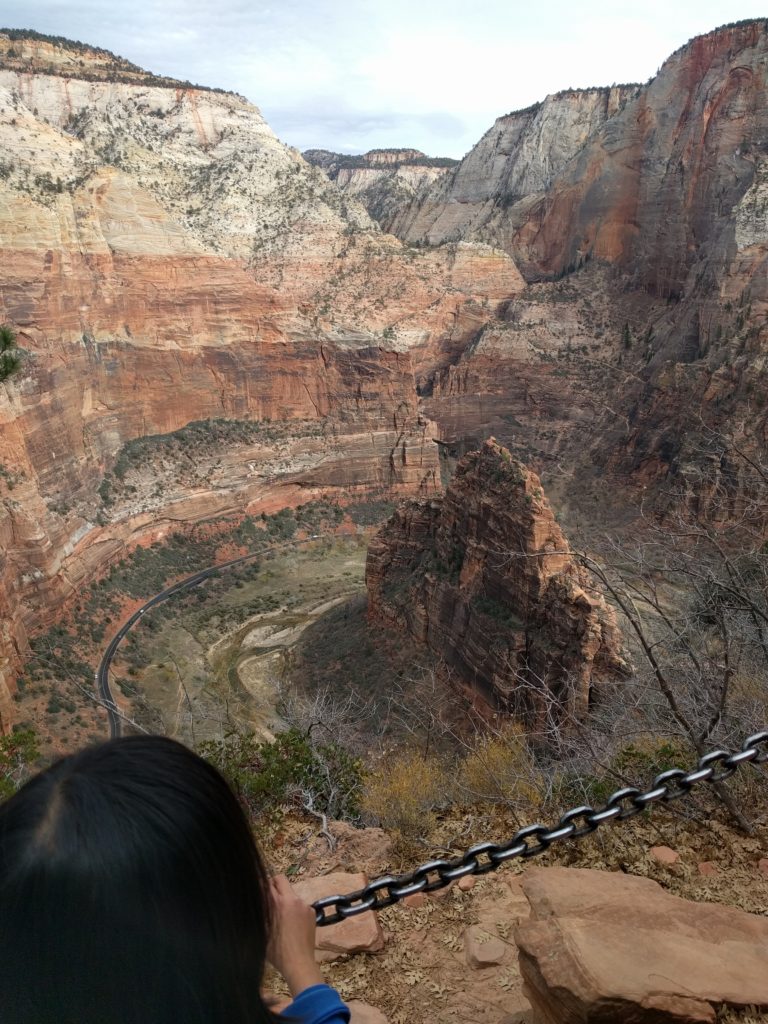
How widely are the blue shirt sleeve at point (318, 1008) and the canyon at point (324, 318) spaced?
2267 cm

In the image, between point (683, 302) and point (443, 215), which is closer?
point (683, 302)

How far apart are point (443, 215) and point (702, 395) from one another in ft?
175

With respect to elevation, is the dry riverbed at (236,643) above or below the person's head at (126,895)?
below

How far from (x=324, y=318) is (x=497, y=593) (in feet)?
100

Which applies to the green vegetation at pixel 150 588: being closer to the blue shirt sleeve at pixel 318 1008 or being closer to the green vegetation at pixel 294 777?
the green vegetation at pixel 294 777

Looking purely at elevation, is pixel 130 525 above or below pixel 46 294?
below

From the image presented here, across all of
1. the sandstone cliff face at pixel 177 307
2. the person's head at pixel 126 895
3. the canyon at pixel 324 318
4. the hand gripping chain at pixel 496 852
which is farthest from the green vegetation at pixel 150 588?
the person's head at pixel 126 895

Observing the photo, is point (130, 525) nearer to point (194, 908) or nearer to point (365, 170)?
point (194, 908)

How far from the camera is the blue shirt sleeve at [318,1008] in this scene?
2.17 m

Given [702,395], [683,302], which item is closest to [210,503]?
[702,395]

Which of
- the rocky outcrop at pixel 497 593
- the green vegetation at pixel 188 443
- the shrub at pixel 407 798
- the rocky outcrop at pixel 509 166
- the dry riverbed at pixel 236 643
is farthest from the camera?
the rocky outcrop at pixel 509 166

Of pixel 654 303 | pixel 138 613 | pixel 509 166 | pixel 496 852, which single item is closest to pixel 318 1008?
pixel 496 852

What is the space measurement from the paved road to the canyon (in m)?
2.59

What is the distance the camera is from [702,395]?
37.3 m
